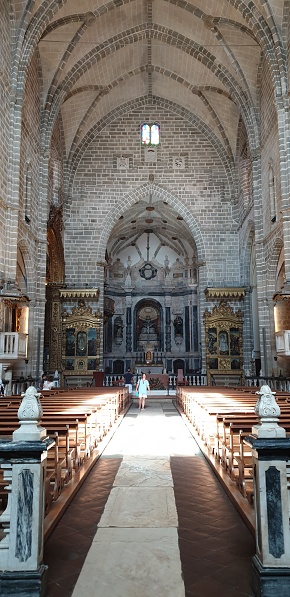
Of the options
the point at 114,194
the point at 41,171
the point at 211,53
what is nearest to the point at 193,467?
the point at 41,171

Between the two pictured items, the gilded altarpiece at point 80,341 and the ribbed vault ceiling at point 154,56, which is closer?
the ribbed vault ceiling at point 154,56

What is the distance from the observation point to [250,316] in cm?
2459

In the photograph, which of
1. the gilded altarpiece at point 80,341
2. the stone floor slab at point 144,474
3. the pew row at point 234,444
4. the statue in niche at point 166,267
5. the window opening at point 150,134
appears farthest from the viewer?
the statue in niche at point 166,267

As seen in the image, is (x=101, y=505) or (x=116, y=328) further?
(x=116, y=328)

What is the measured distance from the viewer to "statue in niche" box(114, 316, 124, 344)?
114 feet

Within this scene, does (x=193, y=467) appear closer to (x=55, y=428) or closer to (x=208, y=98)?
(x=55, y=428)

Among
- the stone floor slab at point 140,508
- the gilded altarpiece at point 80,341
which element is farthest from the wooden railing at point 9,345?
the gilded altarpiece at point 80,341

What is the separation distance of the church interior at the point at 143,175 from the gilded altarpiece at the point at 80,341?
2.8 inches

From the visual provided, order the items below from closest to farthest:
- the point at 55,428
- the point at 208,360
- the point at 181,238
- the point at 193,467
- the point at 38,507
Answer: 1. the point at 38,507
2. the point at 55,428
3. the point at 193,467
4. the point at 208,360
5. the point at 181,238

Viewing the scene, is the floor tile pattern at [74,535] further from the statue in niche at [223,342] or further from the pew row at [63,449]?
the statue in niche at [223,342]

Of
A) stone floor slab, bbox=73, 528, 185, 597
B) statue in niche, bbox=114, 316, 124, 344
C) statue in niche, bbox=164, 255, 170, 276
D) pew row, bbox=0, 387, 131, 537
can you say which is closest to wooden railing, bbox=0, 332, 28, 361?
pew row, bbox=0, 387, 131, 537

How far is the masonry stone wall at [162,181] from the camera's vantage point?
1016 inches

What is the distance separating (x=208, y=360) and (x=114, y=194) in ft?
34.7

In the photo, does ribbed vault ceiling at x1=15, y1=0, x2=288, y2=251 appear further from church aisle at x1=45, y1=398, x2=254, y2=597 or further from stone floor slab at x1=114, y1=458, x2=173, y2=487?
church aisle at x1=45, y1=398, x2=254, y2=597
